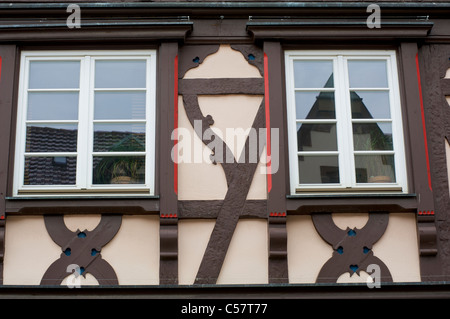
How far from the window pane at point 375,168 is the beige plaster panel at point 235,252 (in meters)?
1.17

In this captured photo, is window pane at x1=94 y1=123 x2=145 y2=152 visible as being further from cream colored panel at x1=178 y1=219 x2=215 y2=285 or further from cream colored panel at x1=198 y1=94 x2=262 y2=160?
cream colored panel at x1=178 y1=219 x2=215 y2=285

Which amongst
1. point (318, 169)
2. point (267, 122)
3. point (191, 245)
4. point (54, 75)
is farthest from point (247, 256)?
point (54, 75)

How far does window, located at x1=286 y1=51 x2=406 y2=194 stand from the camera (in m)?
8.18

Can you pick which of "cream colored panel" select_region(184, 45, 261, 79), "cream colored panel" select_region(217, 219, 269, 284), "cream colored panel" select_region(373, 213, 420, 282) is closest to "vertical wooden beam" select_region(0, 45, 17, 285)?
"cream colored panel" select_region(184, 45, 261, 79)

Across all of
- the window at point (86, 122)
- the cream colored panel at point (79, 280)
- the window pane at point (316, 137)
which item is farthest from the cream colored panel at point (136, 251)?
the window pane at point (316, 137)

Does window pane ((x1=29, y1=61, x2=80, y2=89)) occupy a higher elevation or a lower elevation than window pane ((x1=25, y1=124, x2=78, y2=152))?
higher

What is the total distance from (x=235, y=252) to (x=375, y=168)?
5.72 ft

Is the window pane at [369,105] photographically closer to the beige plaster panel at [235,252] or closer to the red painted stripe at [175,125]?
the beige plaster panel at [235,252]

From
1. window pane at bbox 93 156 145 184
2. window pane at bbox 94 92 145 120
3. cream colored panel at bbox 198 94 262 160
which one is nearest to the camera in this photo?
window pane at bbox 93 156 145 184

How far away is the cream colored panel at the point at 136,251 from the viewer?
7.81m

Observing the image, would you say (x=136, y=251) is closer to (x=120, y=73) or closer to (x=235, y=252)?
(x=235, y=252)

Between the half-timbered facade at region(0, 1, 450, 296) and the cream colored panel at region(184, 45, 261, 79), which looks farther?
the cream colored panel at region(184, 45, 261, 79)

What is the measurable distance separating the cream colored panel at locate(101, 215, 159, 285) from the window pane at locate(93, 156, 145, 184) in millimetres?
427

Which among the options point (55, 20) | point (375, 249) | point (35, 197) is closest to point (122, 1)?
point (55, 20)
